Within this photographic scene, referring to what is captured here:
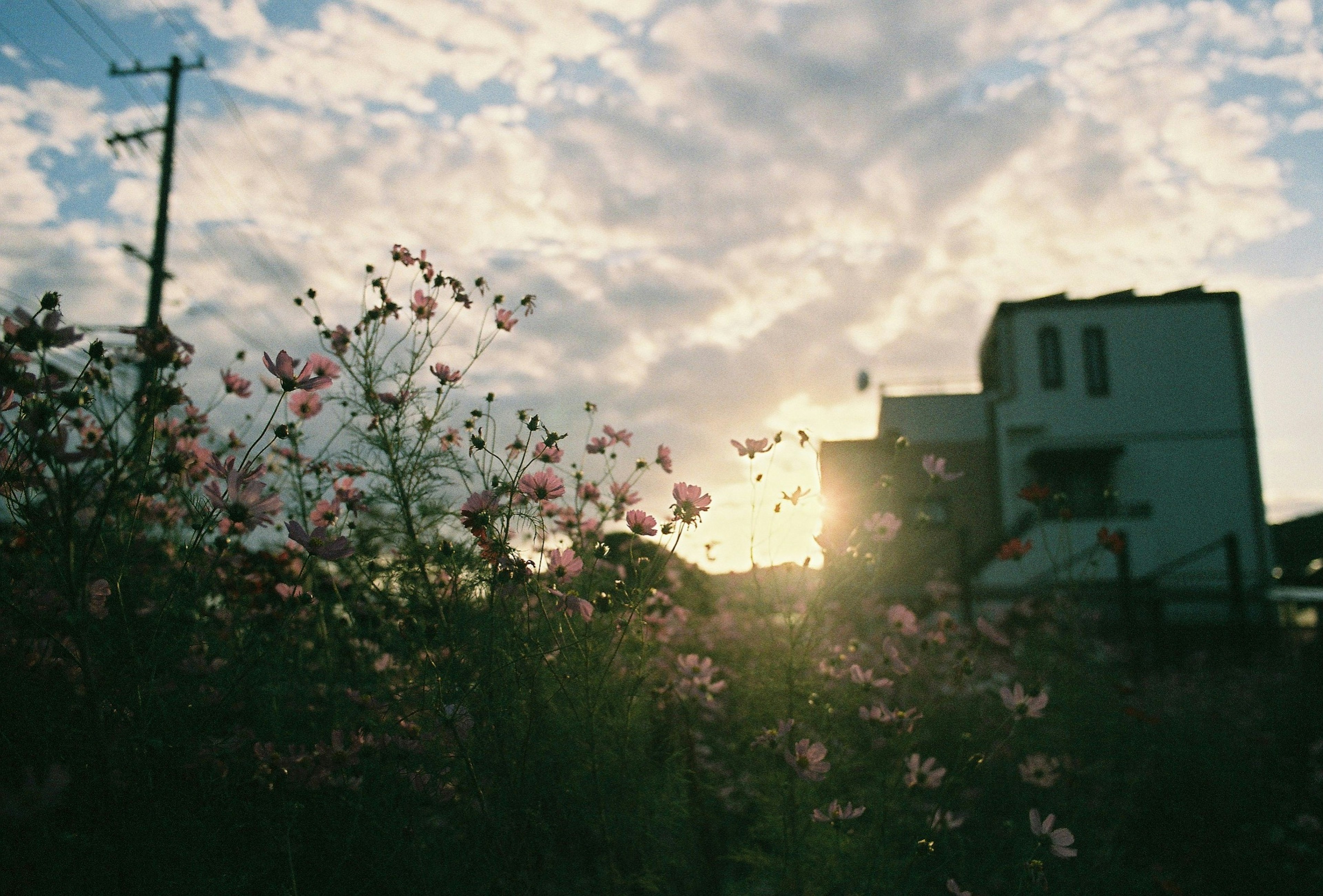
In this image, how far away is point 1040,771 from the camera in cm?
290

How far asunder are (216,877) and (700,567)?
208 cm

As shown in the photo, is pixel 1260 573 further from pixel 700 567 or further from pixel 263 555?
pixel 263 555

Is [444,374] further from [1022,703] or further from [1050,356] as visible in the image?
[1050,356]

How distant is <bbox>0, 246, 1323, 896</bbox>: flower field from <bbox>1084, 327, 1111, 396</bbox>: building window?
15934 mm

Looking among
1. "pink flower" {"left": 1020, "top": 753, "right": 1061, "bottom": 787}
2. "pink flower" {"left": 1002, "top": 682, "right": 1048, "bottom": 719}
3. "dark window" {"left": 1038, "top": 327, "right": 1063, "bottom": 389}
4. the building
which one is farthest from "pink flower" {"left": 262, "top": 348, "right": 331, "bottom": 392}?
"dark window" {"left": 1038, "top": 327, "right": 1063, "bottom": 389}

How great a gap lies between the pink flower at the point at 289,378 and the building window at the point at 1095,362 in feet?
61.9

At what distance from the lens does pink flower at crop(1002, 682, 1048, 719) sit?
2.25m

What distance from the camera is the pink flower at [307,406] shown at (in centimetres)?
254

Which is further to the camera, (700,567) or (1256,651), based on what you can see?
(1256,651)

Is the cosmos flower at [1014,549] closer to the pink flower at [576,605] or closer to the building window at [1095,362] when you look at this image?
the pink flower at [576,605]

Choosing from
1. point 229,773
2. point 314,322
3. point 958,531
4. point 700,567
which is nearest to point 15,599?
point 229,773

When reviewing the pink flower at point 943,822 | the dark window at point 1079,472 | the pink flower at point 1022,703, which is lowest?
Answer: the pink flower at point 943,822

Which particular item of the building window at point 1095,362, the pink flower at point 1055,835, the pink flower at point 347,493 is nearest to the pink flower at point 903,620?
the pink flower at point 1055,835

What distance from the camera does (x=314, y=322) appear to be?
247 cm
